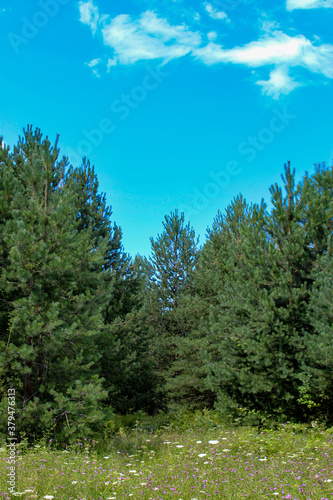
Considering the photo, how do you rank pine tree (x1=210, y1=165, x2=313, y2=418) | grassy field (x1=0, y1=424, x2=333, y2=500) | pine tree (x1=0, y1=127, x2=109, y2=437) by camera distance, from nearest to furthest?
grassy field (x1=0, y1=424, x2=333, y2=500) < pine tree (x1=0, y1=127, x2=109, y2=437) < pine tree (x1=210, y1=165, x2=313, y2=418)

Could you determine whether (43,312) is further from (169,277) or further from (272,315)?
(169,277)

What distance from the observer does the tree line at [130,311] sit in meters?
7.84

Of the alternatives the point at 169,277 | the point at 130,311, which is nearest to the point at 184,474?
the point at 130,311

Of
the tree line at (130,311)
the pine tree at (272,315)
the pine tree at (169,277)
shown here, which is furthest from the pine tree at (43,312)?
the pine tree at (169,277)

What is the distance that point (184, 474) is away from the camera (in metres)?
5.87

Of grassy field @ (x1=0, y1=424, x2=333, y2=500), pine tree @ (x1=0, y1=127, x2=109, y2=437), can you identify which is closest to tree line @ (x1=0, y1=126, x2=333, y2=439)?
pine tree @ (x1=0, y1=127, x2=109, y2=437)

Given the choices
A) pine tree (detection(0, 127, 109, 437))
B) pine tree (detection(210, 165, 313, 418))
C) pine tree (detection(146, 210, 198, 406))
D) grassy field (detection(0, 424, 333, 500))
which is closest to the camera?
grassy field (detection(0, 424, 333, 500))

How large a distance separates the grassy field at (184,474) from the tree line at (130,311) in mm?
1407

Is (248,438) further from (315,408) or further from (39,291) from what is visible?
(39,291)

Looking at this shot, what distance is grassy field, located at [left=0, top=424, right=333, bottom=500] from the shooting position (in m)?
4.95

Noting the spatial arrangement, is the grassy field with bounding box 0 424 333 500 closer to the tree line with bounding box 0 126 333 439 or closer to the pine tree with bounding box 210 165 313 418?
the tree line with bounding box 0 126 333 439

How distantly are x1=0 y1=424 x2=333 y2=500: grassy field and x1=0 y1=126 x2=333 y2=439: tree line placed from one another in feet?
4.62

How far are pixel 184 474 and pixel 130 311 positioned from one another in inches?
425

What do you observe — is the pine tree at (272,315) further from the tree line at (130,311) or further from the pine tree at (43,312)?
the pine tree at (43,312)
